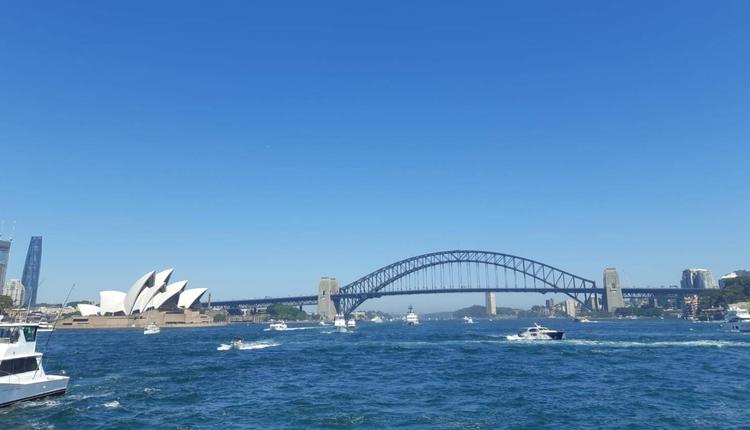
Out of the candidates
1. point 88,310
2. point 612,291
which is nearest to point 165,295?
point 88,310

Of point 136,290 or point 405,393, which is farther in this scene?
point 136,290

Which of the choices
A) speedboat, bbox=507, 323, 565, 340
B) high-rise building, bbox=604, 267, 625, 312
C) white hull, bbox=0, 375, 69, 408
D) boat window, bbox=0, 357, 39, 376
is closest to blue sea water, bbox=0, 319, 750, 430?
white hull, bbox=0, 375, 69, 408

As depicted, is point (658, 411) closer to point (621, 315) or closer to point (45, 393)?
point (45, 393)

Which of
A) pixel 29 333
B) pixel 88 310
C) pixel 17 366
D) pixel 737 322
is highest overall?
pixel 29 333

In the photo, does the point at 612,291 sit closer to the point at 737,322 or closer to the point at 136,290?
the point at 737,322

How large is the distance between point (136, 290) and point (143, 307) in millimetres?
6874

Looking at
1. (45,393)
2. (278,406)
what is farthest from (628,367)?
(45,393)

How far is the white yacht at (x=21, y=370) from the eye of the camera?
974 inches

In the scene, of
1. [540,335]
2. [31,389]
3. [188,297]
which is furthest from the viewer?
[188,297]

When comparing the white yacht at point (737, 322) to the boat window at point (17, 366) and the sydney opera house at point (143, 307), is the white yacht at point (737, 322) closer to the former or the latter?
the boat window at point (17, 366)

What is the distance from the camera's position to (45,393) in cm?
2655

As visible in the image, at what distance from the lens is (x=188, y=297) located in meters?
173

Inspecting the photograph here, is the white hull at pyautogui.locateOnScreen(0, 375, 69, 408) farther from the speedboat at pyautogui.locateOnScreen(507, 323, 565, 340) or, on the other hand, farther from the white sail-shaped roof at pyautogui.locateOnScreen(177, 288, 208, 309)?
the white sail-shaped roof at pyautogui.locateOnScreen(177, 288, 208, 309)

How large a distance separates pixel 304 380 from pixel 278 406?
9.10 metres
